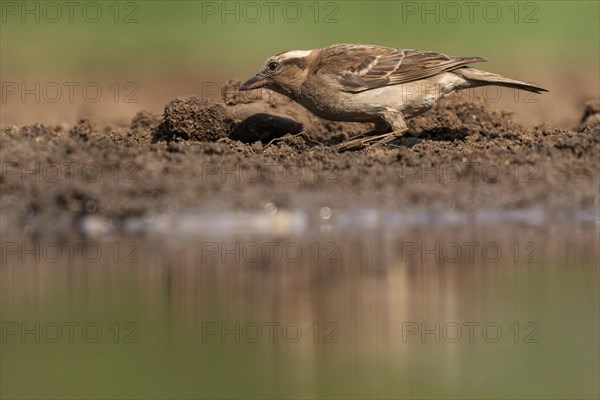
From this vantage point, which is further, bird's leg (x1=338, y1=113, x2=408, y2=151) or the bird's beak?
the bird's beak

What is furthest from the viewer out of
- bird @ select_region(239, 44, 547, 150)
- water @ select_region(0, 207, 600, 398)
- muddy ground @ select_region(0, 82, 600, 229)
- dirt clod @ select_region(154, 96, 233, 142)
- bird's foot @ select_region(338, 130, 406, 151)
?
dirt clod @ select_region(154, 96, 233, 142)

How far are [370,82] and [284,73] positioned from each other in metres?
0.91

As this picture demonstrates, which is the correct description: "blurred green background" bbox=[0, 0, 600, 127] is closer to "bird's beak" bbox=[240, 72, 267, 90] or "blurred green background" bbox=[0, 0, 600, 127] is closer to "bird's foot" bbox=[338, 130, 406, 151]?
"bird's beak" bbox=[240, 72, 267, 90]

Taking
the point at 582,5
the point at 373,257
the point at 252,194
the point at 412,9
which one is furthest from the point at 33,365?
the point at 582,5

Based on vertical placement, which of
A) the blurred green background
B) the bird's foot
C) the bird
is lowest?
the bird's foot

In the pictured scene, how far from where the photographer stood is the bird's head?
12938 mm

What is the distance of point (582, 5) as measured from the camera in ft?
73.9

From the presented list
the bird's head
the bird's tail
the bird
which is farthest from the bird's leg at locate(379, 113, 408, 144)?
the bird's head

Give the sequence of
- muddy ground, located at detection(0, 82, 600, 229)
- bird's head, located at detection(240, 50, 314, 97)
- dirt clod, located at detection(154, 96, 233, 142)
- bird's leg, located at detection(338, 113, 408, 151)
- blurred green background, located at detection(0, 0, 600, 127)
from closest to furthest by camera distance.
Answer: muddy ground, located at detection(0, 82, 600, 229) < bird's leg, located at detection(338, 113, 408, 151) < bird's head, located at detection(240, 50, 314, 97) < dirt clod, located at detection(154, 96, 233, 142) < blurred green background, located at detection(0, 0, 600, 127)

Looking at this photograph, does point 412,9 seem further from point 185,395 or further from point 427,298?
point 185,395

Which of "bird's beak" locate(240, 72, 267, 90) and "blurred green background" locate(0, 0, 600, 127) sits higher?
"blurred green background" locate(0, 0, 600, 127)

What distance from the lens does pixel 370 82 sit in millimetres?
12570

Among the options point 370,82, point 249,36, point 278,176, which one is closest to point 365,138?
point 370,82

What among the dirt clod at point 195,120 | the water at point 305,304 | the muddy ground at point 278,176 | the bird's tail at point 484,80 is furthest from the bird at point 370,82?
the water at point 305,304
